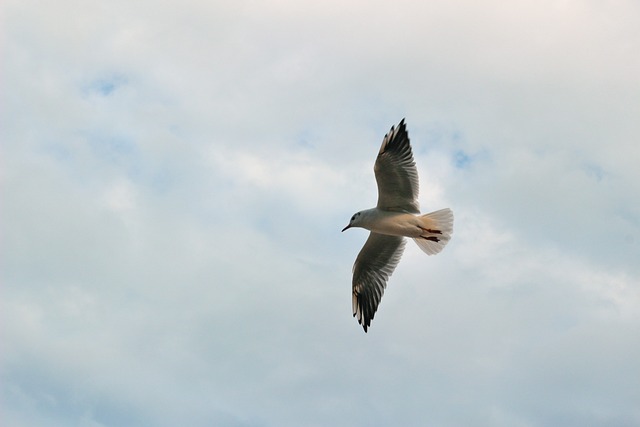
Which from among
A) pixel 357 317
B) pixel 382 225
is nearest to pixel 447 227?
pixel 382 225

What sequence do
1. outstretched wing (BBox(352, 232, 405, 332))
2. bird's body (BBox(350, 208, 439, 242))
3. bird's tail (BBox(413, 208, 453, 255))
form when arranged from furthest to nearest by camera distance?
outstretched wing (BBox(352, 232, 405, 332)) < bird's tail (BBox(413, 208, 453, 255)) < bird's body (BBox(350, 208, 439, 242))

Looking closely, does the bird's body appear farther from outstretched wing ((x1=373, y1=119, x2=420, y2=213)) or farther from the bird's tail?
outstretched wing ((x1=373, y1=119, x2=420, y2=213))

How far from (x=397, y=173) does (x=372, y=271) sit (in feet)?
7.55

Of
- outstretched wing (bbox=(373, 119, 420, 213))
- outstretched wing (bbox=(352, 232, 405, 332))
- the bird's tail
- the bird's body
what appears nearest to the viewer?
outstretched wing (bbox=(373, 119, 420, 213))

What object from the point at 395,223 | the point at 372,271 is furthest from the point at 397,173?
the point at 372,271

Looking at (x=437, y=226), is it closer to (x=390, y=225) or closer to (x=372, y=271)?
(x=390, y=225)

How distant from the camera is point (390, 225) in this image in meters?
15.1

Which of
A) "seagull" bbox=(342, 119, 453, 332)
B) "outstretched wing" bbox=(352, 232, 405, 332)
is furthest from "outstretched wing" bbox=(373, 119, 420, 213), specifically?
"outstretched wing" bbox=(352, 232, 405, 332)

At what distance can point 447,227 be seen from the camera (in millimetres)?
15328

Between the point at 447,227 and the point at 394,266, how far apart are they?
4.87ft

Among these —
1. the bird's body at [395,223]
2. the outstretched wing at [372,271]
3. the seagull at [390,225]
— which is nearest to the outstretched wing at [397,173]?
the seagull at [390,225]

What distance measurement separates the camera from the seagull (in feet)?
48.5

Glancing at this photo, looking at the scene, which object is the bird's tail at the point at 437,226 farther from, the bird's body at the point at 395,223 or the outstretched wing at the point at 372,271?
the outstretched wing at the point at 372,271

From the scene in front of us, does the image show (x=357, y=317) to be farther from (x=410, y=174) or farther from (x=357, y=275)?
(x=410, y=174)
